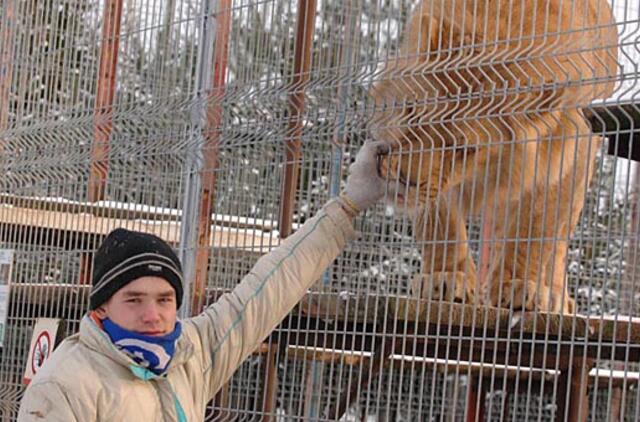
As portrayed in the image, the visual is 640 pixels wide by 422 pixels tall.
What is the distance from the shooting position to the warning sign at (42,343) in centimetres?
657

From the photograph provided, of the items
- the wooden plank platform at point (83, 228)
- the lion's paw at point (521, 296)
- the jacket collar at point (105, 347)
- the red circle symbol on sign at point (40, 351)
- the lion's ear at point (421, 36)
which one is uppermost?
the lion's ear at point (421, 36)

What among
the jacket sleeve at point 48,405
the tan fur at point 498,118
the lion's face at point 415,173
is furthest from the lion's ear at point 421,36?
the jacket sleeve at point 48,405

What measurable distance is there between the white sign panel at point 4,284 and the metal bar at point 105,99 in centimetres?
65

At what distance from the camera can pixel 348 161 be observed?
6.12m

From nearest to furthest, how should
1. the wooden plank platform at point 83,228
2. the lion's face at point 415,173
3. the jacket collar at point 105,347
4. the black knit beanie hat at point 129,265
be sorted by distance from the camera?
1. the jacket collar at point 105,347
2. the black knit beanie hat at point 129,265
3. the lion's face at point 415,173
4. the wooden plank platform at point 83,228

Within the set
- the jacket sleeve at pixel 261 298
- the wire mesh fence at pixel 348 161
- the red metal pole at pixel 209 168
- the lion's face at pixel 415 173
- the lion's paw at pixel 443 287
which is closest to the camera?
the jacket sleeve at pixel 261 298

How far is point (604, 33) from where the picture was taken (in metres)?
4.71

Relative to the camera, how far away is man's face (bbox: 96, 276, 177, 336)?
12.2 ft

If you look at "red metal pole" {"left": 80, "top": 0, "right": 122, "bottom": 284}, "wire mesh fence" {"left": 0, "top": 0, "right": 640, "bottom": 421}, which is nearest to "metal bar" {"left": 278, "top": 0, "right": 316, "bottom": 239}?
"wire mesh fence" {"left": 0, "top": 0, "right": 640, "bottom": 421}

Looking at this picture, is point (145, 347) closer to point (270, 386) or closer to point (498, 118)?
point (498, 118)

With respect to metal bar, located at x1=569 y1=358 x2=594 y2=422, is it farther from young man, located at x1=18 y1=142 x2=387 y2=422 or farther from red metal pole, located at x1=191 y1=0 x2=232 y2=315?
red metal pole, located at x1=191 y1=0 x2=232 y2=315

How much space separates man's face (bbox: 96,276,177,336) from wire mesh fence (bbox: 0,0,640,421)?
49.7 inches

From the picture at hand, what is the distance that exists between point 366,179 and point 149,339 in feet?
4.19

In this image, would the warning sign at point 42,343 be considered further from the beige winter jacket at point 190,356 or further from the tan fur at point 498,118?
the beige winter jacket at point 190,356
